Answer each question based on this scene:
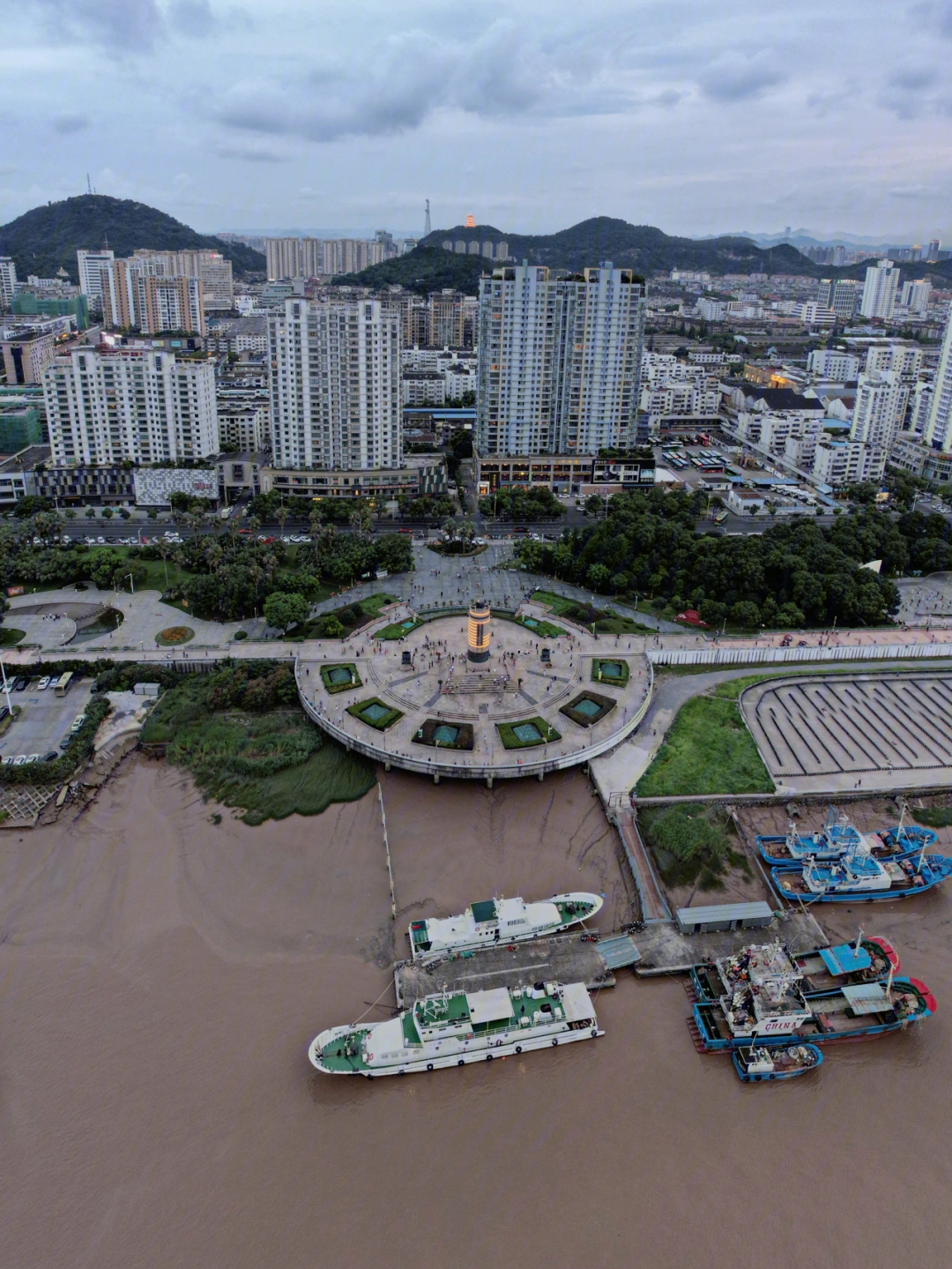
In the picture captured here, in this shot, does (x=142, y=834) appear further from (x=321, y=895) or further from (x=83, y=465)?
(x=83, y=465)

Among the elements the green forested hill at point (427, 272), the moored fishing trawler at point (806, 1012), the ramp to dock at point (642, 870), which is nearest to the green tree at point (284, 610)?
the ramp to dock at point (642, 870)

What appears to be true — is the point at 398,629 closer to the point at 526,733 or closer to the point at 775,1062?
the point at 526,733

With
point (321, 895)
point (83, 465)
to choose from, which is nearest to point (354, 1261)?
point (321, 895)

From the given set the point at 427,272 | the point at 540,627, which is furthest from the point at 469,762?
the point at 427,272

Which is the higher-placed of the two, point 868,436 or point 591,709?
point 868,436

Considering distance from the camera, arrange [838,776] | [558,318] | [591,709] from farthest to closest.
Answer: [558,318] → [591,709] → [838,776]

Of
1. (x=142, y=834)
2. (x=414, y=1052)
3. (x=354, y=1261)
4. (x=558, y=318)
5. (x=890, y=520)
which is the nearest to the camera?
(x=354, y=1261)

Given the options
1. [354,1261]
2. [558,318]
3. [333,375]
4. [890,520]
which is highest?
[558,318]
